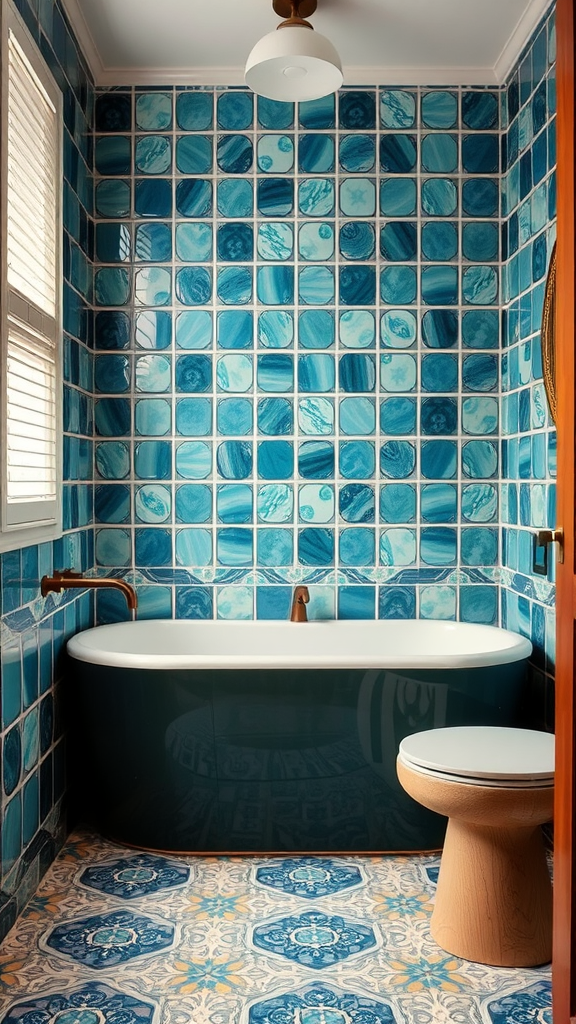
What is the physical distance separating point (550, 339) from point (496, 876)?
160 centimetres

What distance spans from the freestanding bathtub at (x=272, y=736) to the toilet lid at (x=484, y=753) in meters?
0.25

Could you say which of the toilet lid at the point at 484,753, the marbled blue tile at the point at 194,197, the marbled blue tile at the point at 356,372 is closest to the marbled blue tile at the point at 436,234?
the marbled blue tile at the point at 356,372

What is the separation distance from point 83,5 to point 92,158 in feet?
1.82

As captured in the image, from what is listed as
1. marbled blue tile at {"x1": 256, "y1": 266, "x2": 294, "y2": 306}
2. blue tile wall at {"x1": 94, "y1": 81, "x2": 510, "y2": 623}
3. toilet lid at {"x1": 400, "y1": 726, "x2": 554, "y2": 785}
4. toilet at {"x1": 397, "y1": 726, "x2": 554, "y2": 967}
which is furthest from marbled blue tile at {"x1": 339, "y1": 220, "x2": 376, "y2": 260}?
toilet at {"x1": 397, "y1": 726, "x2": 554, "y2": 967}

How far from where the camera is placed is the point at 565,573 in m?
1.63

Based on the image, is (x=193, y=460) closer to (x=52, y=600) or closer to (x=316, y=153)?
(x=52, y=600)

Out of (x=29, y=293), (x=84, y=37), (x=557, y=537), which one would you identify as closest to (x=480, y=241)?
(x=84, y=37)

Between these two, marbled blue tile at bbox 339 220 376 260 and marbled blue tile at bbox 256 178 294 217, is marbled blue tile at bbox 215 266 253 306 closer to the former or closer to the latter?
marbled blue tile at bbox 256 178 294 217

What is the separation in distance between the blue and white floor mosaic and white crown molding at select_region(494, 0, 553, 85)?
2708 mm

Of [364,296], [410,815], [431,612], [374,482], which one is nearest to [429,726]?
[410,815]

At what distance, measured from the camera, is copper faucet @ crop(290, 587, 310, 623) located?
3.21m

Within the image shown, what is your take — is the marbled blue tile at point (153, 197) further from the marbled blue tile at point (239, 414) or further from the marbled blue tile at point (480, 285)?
the marbled blue tile at point (480, 285)

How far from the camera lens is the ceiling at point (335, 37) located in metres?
2.80

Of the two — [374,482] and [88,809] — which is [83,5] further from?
[88,809]
